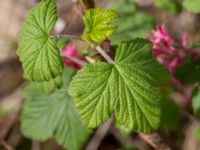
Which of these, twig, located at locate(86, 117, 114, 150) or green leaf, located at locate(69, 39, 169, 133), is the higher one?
green leaf, located at locate(69, 39, 169, 133)

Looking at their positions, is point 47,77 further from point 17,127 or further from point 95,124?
point 17,127

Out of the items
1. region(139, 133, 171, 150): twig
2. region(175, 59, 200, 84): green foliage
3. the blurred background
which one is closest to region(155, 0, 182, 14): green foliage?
the blurred background

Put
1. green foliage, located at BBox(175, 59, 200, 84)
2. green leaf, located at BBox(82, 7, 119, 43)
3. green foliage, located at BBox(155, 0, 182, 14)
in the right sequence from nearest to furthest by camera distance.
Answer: green leaf, located at BBox(82, 7, 119, 43) < green foliage, located at BBox(175, 59, 200, 84) < green foliage, located at BBox(155, 0, 182, 14)

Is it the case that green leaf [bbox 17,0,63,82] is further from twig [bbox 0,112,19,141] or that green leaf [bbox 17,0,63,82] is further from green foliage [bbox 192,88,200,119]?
twig [bbox 0,112,19,141]

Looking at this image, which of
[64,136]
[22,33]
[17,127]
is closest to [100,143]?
[17,127]

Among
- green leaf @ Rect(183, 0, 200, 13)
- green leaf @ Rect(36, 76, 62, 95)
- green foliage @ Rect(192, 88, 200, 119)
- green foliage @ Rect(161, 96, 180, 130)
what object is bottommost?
green foliage @ Rect(161, 96, 180, 130)

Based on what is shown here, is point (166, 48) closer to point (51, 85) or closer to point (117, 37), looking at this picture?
point (117, 37)
